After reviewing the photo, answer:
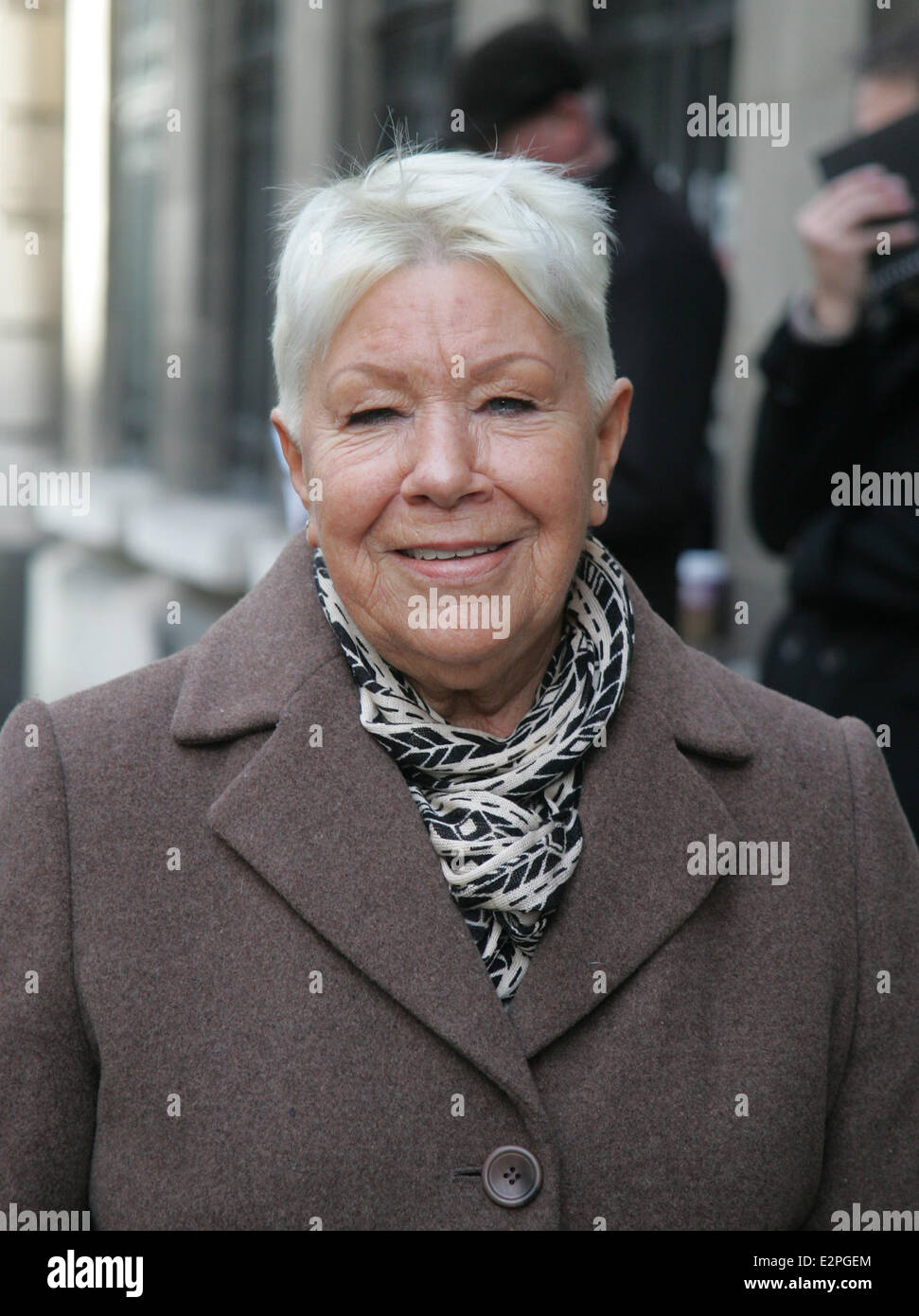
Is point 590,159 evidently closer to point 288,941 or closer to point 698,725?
point 698,725

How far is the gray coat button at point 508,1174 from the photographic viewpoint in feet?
6.64

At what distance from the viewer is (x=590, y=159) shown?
11.7ft

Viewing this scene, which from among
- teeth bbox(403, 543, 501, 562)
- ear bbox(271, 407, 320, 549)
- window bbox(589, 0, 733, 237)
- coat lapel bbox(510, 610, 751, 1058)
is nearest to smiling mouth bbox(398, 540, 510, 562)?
teeth bbox(403, 543, 501, 562)

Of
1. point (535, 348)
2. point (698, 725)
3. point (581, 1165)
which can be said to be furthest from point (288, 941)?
point (535, 348)

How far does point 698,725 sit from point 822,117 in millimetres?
3895

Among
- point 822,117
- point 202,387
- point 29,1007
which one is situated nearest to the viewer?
point 29,1007

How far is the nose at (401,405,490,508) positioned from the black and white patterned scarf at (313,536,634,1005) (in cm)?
23

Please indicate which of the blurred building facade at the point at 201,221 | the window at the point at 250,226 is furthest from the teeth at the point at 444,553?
the window at the point at 250,226

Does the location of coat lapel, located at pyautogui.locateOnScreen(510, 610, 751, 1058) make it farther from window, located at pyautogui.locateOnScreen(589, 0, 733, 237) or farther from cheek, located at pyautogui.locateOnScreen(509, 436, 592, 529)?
window, located at pyautogui.locateOnScreen(589, 0, 733, 237)

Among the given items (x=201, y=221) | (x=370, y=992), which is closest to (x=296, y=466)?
(x=370, y=992)

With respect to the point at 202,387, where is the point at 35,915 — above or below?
below

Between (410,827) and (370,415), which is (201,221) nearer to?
A: (370,415)

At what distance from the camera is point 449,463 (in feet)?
6.74

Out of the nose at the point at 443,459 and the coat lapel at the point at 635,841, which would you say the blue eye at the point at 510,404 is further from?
the coat lapel at the point at 635,841
